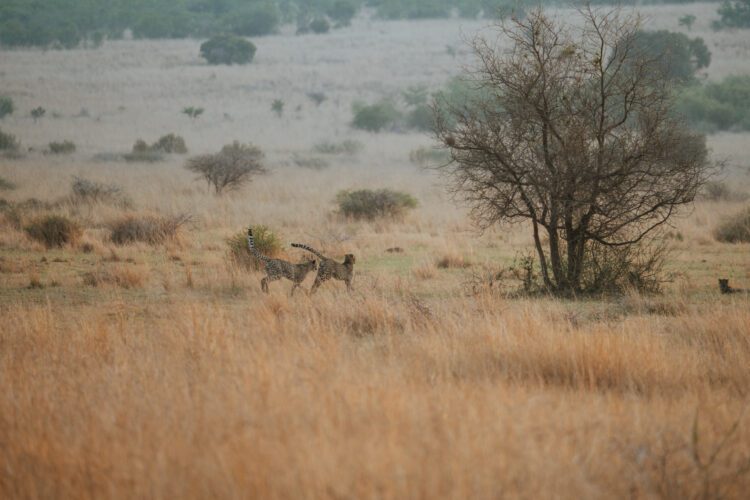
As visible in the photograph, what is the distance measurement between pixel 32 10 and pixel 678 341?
103860 millimetres

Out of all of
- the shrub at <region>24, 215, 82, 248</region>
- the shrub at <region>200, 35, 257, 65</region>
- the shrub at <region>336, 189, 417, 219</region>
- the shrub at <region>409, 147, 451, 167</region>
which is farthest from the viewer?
the shrub at <region>200, 35, 257, 65</region>

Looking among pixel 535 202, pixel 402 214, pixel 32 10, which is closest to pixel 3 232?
pixel 402 214

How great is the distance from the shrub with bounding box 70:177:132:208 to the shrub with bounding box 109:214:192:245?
219 inches

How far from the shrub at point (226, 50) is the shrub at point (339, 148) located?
3523 cm

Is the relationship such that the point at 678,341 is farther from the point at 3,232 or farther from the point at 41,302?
the point at 3,232

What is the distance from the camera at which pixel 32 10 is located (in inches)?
3890

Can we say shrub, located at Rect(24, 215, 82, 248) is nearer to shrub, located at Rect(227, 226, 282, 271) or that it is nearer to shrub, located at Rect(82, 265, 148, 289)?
shrub, located at Rect(227, 226, 282, 271)

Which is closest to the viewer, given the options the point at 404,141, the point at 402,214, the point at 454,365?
the point at 454,365

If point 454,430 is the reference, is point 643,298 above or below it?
below

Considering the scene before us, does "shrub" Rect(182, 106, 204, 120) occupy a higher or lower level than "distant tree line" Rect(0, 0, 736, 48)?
lower

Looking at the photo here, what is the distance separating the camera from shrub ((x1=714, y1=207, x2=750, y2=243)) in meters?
18.7

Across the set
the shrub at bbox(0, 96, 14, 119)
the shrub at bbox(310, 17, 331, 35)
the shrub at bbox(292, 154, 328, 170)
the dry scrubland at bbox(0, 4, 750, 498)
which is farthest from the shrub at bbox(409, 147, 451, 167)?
the shrub at bbox(310, 17, 331, 35)

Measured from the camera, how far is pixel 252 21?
320 feet

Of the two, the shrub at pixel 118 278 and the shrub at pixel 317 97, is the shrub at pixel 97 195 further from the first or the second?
the shrub at pixel 317 97
